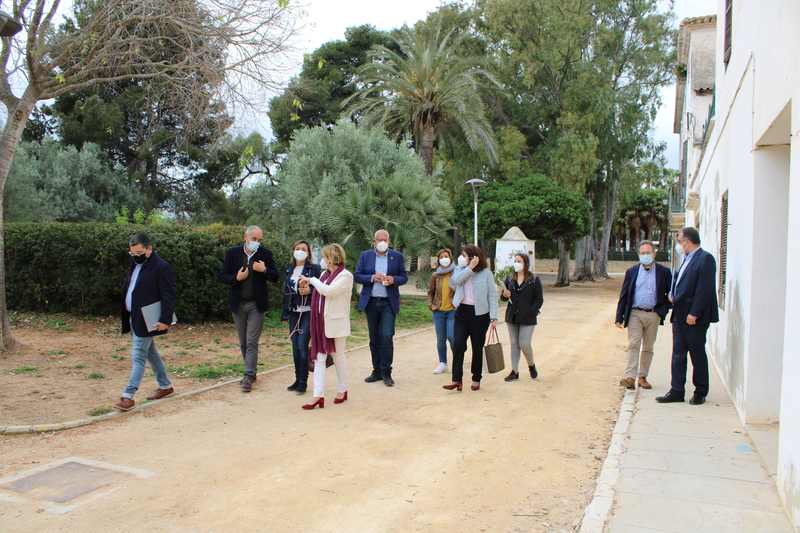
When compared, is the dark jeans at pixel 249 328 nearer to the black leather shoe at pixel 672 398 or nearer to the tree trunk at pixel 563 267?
the black leather shoe at pixel 672 398

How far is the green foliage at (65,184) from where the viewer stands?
22344 mm

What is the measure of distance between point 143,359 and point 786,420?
19.4 ft

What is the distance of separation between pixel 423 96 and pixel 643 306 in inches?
760

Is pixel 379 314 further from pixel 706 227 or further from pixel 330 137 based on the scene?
pixel 330 137

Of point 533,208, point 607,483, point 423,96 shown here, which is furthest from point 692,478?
point 533,208

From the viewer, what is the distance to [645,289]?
25.7 ft

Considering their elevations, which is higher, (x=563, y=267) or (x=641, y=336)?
(x=563, y=267)

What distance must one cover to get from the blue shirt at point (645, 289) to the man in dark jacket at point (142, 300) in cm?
553

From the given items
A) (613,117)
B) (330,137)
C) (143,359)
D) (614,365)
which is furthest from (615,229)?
(143,359)

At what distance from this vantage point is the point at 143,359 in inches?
269

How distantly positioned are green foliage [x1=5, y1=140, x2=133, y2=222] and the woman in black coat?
1952 cm

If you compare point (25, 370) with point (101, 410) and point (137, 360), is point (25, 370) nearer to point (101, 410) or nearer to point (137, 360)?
point (101, 410)

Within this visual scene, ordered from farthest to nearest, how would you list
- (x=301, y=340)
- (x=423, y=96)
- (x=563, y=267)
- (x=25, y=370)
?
(x=563, y=267) < (x=423, y=96) < (x=25, y=370) < (x=301, y=340)

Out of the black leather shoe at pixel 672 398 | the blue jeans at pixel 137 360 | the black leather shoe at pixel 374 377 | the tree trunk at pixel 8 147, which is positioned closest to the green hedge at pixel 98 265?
the tree trunk at pixel 8 147
